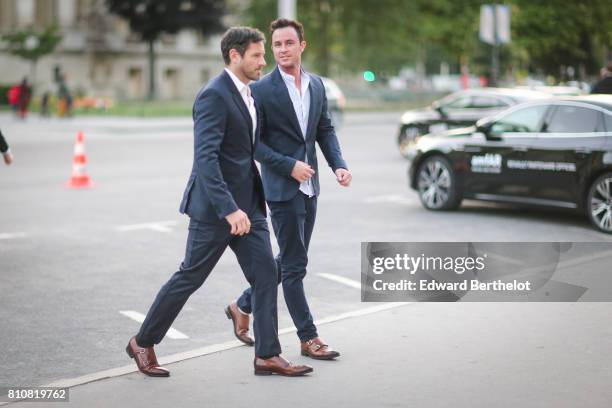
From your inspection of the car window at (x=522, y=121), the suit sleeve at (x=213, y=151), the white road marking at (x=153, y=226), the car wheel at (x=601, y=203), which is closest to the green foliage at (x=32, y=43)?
the white road marking at (x=153, y=226)

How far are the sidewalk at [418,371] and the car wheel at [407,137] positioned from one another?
46.6ft

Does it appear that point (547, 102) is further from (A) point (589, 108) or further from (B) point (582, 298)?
(B) point (582, 298)

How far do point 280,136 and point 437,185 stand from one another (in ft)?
23.3

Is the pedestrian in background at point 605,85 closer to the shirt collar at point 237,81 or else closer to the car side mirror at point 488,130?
the car side mirror at point 488,130

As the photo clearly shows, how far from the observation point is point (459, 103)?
67.4ft

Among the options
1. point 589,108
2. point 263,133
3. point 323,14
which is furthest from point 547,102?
point 323,14

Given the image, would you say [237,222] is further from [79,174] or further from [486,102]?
[486,102]

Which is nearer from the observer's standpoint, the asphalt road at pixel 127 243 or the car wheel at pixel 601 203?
the asphalt road at pixel 127 243

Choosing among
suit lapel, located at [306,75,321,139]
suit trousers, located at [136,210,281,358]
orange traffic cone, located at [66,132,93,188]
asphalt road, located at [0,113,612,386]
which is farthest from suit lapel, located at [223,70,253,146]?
orange traffic cone, located at [66,132,93,188]

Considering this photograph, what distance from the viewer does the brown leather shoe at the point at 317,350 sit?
571 cm

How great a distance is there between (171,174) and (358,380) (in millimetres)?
12710

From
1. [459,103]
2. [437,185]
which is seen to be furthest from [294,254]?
[459,103]

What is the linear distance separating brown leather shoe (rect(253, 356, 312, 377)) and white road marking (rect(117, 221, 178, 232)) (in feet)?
19.6

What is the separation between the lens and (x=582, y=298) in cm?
734
